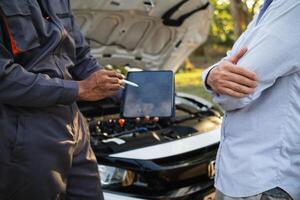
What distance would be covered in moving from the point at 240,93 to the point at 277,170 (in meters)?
0.24

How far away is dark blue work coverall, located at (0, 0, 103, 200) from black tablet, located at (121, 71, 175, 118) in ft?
1.22

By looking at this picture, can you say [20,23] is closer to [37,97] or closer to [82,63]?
[37,97]

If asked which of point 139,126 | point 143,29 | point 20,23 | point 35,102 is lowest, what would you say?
point 139,126

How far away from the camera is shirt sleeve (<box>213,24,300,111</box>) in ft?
4.06

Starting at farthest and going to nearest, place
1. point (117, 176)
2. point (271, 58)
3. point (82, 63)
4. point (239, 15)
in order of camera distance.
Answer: point (239, 15) < point (117, 176) < point (82, 63) < point (271, 58)

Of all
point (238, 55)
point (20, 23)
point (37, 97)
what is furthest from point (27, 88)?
point (238, 55)

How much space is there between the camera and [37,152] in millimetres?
1581

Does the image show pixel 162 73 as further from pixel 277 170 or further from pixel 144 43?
→ pixel 144 43

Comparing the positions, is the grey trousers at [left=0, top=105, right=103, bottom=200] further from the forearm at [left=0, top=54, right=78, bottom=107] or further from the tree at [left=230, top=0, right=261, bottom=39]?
the tree at [left=230, top=0, right=261, bottom=39]

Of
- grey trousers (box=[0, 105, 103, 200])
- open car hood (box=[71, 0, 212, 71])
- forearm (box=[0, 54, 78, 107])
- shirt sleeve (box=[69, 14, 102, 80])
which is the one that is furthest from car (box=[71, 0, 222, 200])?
forearm (box=[0, 54, 78, 107])

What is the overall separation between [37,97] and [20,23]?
26cm

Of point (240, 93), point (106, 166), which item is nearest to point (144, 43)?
point (106, 166)

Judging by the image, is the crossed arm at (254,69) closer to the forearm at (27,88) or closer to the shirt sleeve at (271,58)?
the shirt sleeve at (271,58)

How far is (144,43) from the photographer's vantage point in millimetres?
3564
